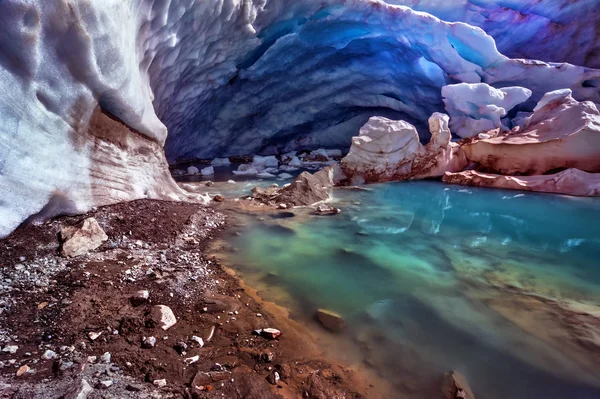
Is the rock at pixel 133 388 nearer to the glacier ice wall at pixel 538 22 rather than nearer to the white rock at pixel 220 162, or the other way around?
the white rock at pixel 220 162

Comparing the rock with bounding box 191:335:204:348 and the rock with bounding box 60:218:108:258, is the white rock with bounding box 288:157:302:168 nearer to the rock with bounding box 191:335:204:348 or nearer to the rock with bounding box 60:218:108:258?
the rock with bounding box 60:218:108:258

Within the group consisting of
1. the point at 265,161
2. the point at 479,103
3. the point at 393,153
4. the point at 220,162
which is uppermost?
the point at 479,103

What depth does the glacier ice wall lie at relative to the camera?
414 inches

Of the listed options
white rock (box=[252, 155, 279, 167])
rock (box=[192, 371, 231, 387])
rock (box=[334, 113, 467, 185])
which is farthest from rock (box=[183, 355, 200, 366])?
white rock (box=[252, 155, 279, 167])

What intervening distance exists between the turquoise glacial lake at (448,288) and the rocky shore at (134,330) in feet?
1.05

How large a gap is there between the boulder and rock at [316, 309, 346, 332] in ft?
23.0

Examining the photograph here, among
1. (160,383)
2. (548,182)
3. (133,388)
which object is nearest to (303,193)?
(160,383)

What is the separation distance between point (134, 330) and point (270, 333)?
872 mm

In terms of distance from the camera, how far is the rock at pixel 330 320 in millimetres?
2590

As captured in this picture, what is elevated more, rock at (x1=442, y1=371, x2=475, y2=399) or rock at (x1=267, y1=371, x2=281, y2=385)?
rock at (x1=442, y1=371, x2=475, y2=399)

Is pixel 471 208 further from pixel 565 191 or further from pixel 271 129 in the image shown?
pixel 271 129

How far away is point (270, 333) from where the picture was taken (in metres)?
2.42

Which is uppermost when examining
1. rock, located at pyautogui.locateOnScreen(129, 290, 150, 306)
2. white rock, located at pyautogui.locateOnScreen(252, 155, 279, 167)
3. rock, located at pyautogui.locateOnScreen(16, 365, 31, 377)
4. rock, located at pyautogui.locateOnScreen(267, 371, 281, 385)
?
white rock, located at pyautogui.locateOnScreen(252, 155, 279, 167)

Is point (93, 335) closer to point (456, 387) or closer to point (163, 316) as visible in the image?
point (163, 316)
